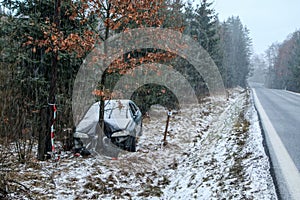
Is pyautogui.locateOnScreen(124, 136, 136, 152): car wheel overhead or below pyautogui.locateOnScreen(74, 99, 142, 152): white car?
below

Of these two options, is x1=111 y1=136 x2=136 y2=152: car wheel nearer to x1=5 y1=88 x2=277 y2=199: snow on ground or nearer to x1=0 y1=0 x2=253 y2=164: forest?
x1=5 y1=88 x2=277 y2=199: snow on ground

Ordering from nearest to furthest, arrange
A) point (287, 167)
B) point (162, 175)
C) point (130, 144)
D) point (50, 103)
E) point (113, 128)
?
1. point (287, 167)
2. point (162, 175)
3. point (50, 103)
4. point (113, 128)
5. point (130, 144)

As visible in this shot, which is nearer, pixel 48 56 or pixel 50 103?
pixel 50 103

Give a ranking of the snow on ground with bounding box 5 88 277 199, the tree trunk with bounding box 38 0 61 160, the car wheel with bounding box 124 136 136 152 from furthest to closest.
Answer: the car wheel with bounding box 124 136 136 152
the tree trunk with bounding box 38 0 61 160
the snow on ground with bounding box 5 88 277 199

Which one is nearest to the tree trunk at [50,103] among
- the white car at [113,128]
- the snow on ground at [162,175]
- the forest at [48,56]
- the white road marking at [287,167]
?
the forest at [48,56]

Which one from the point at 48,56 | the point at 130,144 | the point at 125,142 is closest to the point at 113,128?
the point at 125,142

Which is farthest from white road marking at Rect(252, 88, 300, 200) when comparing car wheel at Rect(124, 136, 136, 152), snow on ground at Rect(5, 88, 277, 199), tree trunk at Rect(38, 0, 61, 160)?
tree trunk at Rect(38, 0, 61, 160)

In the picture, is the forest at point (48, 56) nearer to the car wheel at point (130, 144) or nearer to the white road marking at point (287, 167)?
the car wheel at point (130, 144)

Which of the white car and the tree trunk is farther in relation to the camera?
the white car

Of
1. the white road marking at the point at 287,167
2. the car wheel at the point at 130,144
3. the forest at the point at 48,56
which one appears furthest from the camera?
the car wheel at the point at 130,144

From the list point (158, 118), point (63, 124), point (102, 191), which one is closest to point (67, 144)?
point (63, 124)

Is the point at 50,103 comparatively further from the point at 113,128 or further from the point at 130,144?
the point at 130,144

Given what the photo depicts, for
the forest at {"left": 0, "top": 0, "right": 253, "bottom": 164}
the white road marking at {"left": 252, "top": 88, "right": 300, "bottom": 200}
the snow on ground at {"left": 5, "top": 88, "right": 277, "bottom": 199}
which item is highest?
the forest at {"left": 0, "top": 0, "right": 253, "bottom": 164}

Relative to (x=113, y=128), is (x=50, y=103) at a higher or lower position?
higher
